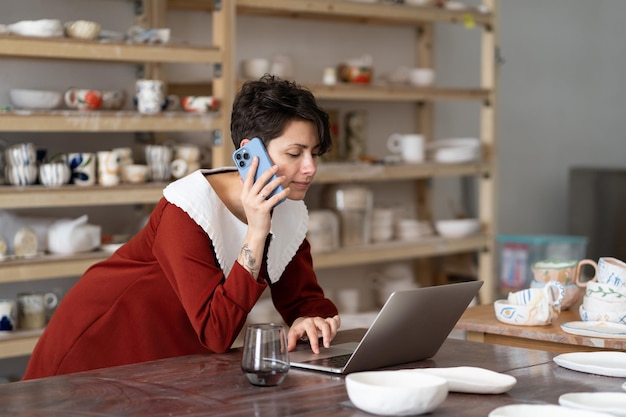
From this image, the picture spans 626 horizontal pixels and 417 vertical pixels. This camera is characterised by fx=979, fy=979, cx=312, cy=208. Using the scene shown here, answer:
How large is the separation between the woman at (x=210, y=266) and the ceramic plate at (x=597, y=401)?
64cm

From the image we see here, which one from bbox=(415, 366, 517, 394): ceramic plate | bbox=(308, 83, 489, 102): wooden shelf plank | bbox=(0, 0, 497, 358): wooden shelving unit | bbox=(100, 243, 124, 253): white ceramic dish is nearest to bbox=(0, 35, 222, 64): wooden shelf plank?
bbox=(0, 0, 497, 358): wooden shelving unit

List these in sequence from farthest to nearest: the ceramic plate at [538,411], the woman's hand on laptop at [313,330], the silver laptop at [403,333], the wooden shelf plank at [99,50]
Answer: the wooden shelf plank at [99,50] → the woman's hand on laptop at [313,330] → the silver laptop at [403,333] → the ceramic plate at [538,411]

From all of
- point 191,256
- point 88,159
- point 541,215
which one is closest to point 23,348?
point 88,159

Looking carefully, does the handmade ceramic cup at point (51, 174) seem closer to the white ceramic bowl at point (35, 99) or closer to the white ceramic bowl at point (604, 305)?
the white ceramic bowl at point (35, 99)

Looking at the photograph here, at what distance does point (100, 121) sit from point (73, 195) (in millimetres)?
282

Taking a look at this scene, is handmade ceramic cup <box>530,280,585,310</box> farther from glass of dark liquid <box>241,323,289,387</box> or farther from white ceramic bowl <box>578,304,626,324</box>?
glass of dark liquid <box>241,323,289,387</box>

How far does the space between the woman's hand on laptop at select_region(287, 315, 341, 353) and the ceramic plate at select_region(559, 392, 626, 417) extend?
0.62 m

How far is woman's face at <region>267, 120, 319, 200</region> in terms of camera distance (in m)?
2.23

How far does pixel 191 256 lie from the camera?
211 cm

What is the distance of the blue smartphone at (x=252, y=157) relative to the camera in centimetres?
218

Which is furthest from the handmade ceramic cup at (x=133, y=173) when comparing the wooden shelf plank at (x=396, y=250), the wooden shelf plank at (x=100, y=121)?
the wooden shelf plank at (x=396, y=250)

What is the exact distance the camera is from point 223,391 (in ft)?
5.50

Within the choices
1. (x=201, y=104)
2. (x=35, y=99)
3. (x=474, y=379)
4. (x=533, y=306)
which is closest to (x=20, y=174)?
(x=35, y=99)

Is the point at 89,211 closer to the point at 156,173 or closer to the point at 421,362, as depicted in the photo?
the point at 156,173
